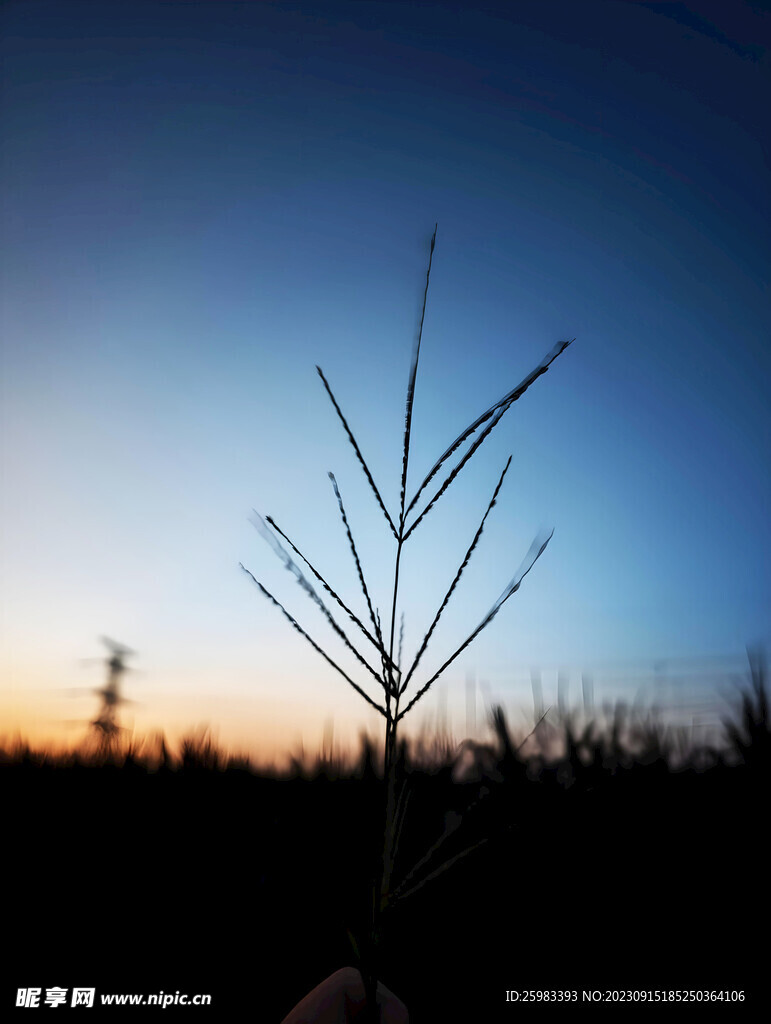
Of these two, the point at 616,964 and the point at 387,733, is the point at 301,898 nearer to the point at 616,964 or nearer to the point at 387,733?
the point at 616,964

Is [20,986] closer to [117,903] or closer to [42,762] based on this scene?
[117,903]

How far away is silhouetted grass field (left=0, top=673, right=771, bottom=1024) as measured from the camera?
5.26 feet

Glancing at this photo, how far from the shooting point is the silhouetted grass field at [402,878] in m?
1.60

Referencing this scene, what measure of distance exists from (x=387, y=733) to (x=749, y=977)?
1.71 m

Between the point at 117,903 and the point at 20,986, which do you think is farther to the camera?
the point at 117,903

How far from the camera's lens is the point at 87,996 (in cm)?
154

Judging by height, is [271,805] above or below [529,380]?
below

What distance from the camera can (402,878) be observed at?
59.4 inches

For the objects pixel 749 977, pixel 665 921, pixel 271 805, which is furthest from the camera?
pixel 271 805

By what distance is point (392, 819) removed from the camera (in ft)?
2.69

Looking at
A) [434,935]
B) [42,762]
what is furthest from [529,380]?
[42,762]

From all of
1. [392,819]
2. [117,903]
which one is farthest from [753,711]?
[117,903]

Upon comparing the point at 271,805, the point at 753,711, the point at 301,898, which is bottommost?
the point at 301,898

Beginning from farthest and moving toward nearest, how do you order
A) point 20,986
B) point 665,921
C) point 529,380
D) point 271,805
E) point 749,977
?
1. point 271,805
2. point 665,921
3. point 749,977
4. point 20,986
5. point 529,380
